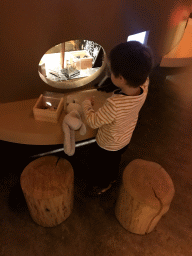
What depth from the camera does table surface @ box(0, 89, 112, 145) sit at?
1.57 m

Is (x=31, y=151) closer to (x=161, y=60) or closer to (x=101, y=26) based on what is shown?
(x=101, y=26)

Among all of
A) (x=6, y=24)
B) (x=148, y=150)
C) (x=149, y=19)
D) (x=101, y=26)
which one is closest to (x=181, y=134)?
(x=148, y=150)

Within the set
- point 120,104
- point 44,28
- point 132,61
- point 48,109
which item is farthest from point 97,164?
point 44,28

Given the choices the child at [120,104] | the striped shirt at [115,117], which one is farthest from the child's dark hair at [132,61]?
the striped shirt at [115,117]

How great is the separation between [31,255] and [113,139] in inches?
44.6

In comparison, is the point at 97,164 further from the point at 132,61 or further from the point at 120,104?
the point at 132,61

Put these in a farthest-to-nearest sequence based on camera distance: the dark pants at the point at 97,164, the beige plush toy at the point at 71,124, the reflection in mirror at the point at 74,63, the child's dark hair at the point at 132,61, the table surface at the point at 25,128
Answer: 1. the reflection in mirror at the point at 74,63
2. the dark pants at the point at 97,164
3. the table surface at the point at 25,128
4. the beige plush toy at the point at 71,124
5. the child's dark hair at the point at 132,61

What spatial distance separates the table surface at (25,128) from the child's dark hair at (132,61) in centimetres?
67

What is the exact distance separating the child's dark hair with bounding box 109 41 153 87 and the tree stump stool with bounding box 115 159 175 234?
2.61 ft

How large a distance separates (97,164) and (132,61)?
1055 millimetres

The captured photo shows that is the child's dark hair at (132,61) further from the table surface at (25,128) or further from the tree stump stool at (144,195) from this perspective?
the tree stump stool at (144,195)

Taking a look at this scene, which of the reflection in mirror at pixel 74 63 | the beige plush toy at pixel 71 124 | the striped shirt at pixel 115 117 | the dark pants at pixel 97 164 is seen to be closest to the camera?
the striped shirt at pixel 115 117

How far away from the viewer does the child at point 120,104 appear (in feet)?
3.63

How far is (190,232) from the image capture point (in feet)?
6.23
